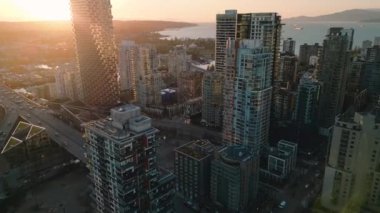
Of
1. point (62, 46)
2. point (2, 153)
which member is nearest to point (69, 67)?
point (2, 153)

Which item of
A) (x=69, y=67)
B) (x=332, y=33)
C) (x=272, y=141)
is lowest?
(x=272, y=141)

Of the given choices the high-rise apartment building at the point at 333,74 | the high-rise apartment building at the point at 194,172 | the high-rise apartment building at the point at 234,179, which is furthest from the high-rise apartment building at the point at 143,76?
the high-rise apartment building at the point at 234,179

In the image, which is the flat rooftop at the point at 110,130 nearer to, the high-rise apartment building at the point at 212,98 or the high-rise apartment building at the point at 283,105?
the high-rise apartment building at the point at 212,98

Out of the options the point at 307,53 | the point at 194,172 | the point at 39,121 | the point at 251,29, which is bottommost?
the point at 39,121

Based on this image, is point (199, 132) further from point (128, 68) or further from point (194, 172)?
point (128, 68)

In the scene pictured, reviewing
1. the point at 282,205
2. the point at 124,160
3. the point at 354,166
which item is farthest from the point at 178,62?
the point at 354,166

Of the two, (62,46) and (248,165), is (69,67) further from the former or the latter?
(62,46)
